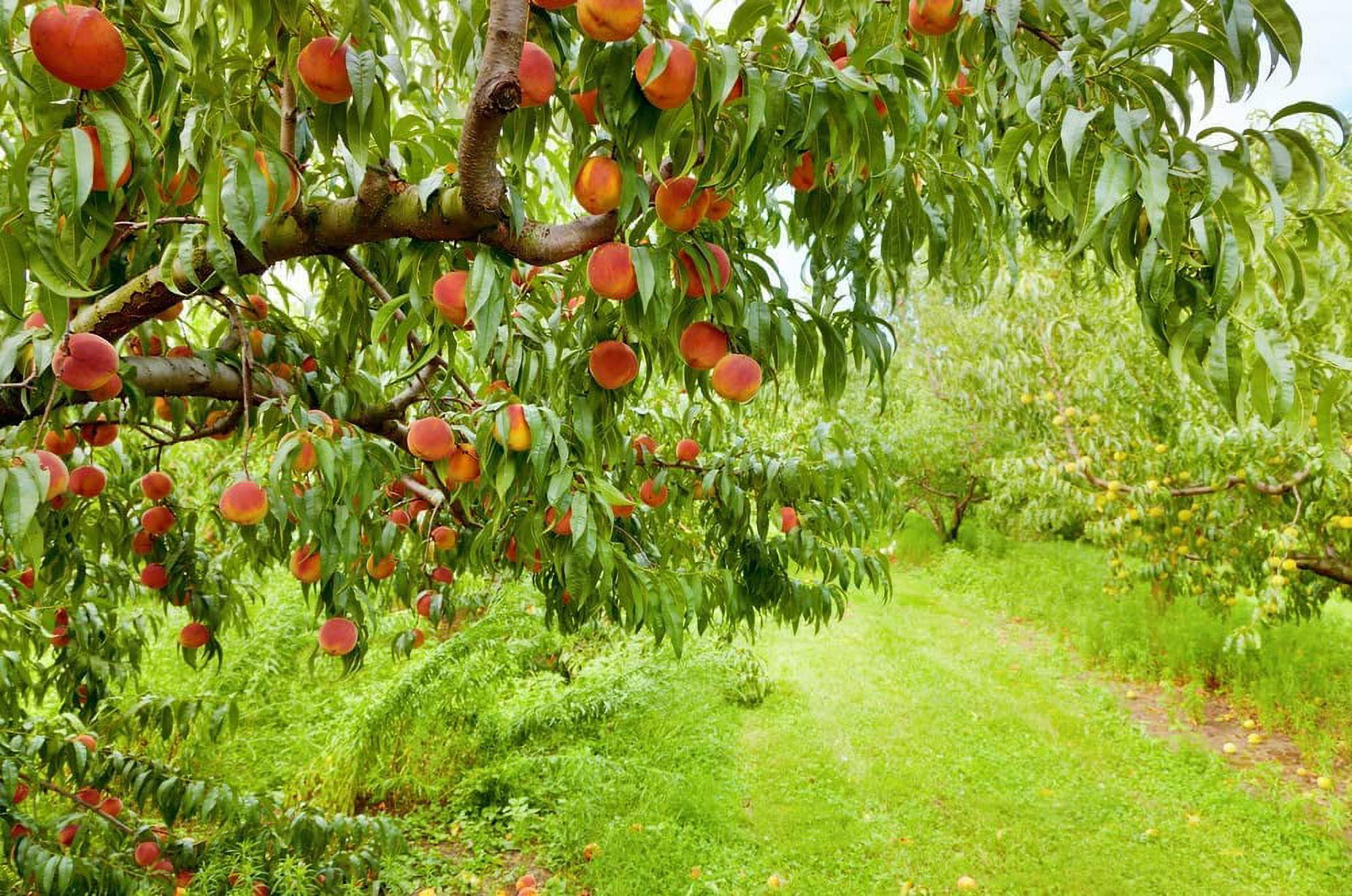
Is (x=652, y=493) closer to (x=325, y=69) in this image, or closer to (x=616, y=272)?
(x=616, y=272)

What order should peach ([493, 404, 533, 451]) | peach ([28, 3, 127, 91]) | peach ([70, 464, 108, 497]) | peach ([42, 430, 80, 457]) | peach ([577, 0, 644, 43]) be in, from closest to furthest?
peach ([28, 3, 127, 91]) → peach ([577, 0, 644, 43]) → peach ([493, 404, 533, 451]) → peach ([42, 430, 80, 457]) → peach ([70, 464, 108, 497])

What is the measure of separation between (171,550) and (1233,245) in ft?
8.60

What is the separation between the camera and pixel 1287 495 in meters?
4.41

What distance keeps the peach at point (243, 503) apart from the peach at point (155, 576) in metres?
0.99

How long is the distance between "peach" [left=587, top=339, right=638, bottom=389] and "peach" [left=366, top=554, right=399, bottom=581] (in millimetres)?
1054

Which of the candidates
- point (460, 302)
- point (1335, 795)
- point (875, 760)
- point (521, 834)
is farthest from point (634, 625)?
point (1335, 795)

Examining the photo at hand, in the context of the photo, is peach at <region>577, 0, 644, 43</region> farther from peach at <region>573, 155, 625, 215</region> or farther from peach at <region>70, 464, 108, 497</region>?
peach at <region>70, 464, 108, 497</region>

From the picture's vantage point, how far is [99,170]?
0.83 m

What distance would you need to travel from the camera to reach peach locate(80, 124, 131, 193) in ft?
2.40

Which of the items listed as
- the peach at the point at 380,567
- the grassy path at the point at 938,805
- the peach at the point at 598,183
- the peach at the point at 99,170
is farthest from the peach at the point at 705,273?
the grassy path at the point at 938,805

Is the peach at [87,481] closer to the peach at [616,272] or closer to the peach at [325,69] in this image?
the peach at [325,69]

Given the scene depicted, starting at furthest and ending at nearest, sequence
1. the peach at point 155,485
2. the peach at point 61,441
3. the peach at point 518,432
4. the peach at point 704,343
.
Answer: the peach at point 155,485
the peach at point 61,441
the peach at point 518,432
the peach at point 704,343

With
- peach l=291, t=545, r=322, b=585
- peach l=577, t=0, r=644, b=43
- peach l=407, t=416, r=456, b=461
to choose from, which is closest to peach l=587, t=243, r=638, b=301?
peach l=577, t=0, r=644, b=43

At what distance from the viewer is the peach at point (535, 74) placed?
100 centimetres
